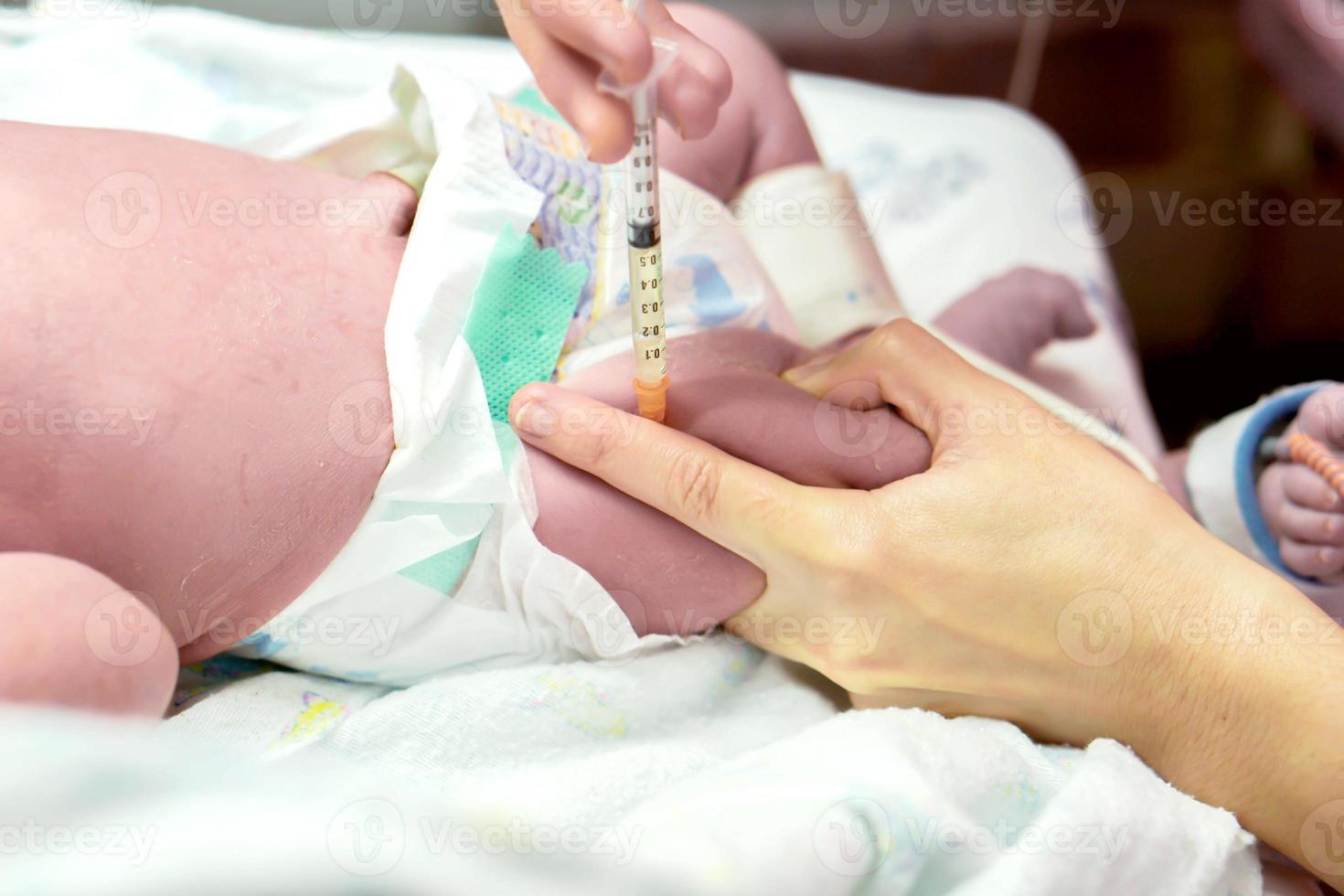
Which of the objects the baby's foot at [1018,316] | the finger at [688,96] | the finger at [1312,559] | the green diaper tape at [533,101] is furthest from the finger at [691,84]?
the finger at [1312,559]

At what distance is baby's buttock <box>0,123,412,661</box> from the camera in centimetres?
64

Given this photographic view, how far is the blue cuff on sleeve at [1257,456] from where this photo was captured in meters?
0.94

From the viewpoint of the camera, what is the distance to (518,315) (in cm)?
79

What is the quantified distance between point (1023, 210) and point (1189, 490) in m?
0.47

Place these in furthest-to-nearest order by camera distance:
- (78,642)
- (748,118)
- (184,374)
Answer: (748,118), (184,374), (78,642)

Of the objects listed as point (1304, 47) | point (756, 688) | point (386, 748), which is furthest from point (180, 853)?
point (1304, 47)

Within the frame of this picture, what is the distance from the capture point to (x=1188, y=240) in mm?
1842

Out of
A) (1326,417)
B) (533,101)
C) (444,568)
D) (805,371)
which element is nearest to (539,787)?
(444,568)

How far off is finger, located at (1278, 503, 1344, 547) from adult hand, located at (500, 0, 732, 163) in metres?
0.64

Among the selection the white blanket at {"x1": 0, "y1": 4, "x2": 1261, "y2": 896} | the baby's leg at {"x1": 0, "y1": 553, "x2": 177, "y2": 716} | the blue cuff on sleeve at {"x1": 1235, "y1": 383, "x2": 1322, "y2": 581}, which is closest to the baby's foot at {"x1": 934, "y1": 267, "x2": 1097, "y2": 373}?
the blue cuff on sleeve at {"x1": 1235, "y1": 383, "x2": 1322, "y2": 581}

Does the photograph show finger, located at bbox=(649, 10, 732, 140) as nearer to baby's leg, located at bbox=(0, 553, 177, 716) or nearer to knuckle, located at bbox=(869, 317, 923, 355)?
knuckle, located at bbox=(869, 317, 923, 355)

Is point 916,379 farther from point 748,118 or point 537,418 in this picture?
point 748,118

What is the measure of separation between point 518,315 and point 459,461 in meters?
0.14

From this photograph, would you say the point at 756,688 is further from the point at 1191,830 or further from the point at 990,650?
the point at 1191,830
